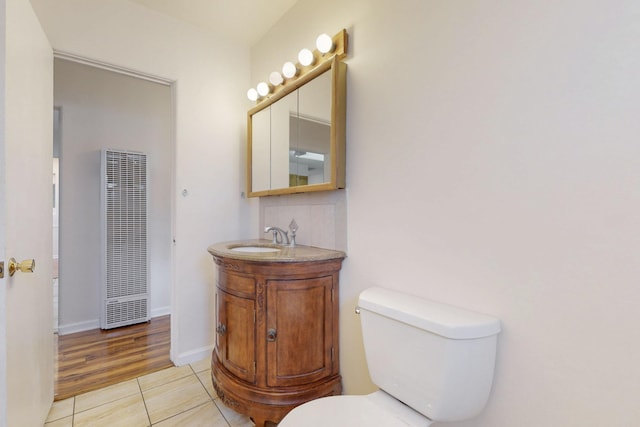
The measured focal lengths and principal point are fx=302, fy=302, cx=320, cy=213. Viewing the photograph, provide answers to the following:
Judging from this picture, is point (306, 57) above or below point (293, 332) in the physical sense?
above

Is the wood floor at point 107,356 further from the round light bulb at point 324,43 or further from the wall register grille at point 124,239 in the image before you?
the round light bulb at point 324,43

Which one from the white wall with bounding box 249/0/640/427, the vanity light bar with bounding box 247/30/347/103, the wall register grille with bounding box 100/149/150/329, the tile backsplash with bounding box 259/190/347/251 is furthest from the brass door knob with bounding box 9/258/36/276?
the wall register grille with bounding box 100/149/150/329

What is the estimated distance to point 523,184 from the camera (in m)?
0.94

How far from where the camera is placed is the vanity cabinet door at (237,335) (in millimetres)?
1474

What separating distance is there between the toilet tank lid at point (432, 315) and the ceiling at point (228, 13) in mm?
1934

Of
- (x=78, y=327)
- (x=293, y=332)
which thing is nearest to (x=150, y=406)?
(x=293, y=332)

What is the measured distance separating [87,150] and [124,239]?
87 cm

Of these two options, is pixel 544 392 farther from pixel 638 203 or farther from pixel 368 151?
pixel 368 151

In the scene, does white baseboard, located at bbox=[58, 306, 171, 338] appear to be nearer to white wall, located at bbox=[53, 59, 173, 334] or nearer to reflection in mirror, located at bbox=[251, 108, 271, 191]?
white wall, located at bbox=[53, 59, 173, 334]

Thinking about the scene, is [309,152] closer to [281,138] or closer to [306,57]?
[281,138]

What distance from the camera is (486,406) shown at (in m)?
1.03

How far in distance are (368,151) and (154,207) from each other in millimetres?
2548

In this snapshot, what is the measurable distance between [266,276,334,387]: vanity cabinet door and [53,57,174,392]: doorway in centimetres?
185

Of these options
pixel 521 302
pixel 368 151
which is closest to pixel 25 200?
pixel 368 151
